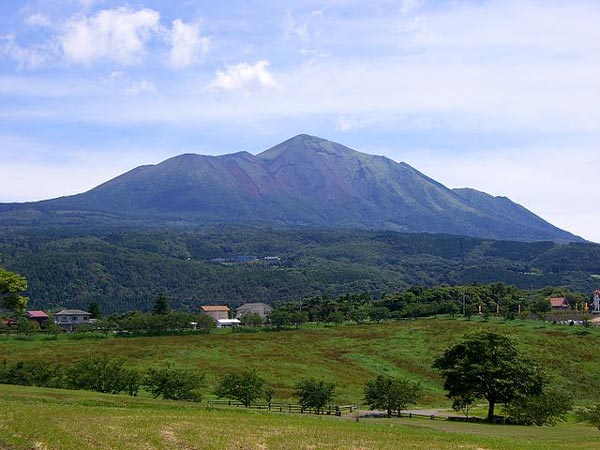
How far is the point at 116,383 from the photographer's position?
53.3 m

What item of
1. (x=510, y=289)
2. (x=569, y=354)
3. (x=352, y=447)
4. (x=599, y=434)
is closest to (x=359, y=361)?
(x=569, y=354)

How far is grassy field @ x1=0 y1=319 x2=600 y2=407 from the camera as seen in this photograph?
79.5 m

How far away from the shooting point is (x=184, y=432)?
28547mm

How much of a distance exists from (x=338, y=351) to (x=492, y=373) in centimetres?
4243

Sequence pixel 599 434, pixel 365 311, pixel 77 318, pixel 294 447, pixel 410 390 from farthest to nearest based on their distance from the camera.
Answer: pixel 77 318
pixel 365 311
pixel 410 390
pixel 599 434
pixel 294 447

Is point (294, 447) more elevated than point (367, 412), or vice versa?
point (294, 447)

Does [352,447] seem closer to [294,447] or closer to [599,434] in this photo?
[294,447]

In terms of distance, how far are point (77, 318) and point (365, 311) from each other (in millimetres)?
62574

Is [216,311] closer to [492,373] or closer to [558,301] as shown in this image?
[558,301]

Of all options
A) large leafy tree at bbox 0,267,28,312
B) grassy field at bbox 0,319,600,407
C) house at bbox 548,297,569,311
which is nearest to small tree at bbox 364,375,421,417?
grassy field at bbox 0,319,600,407

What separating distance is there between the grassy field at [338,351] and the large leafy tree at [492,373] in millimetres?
13812

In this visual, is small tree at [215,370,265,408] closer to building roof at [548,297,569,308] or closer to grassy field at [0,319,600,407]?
grassy field at [0,319,600,407]

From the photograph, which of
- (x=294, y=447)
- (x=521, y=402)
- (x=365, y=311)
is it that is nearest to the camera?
(x=294, y=447)

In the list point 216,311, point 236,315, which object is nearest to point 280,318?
point 216,311
